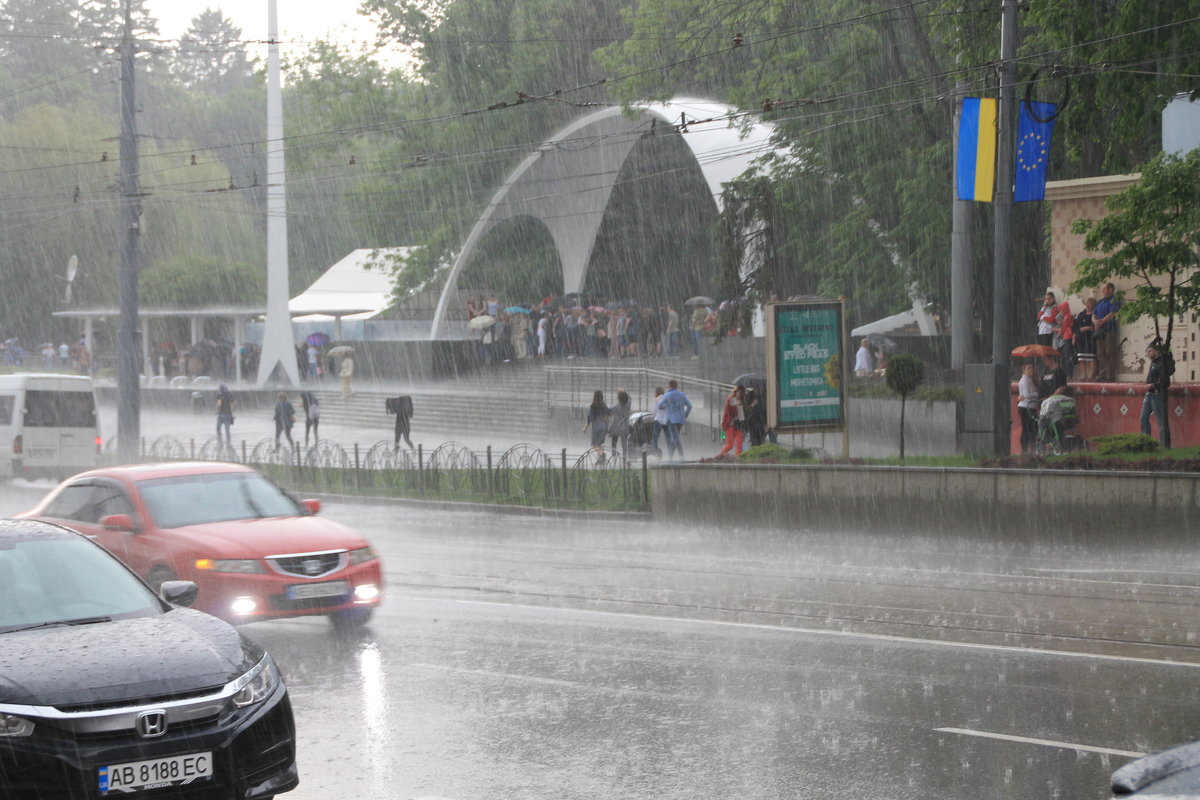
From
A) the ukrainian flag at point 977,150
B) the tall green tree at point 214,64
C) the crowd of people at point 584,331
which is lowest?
the crowd of people at point 584,331

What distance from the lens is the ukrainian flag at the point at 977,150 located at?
1945 cm

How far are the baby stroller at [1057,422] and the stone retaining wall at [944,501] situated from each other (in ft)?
15.2

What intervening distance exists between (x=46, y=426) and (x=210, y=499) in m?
18.9

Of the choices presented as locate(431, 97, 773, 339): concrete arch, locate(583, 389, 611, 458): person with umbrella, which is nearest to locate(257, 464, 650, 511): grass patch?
locate(583, 389, 611, 458): person with umbrella

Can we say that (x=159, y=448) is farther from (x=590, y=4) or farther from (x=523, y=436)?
(x=590, y=4)

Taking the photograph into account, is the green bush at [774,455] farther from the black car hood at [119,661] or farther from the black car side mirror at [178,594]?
the black car hood at [119,661]

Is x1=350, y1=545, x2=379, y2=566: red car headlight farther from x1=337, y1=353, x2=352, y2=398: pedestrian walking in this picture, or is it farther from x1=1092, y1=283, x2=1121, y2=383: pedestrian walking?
x1=337, y1=353, x2=352, y2=398: pedestrian walking

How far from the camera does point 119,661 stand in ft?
18.7

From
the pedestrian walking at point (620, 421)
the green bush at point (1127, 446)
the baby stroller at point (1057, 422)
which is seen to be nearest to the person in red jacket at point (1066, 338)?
the baby stroller at point (1057, 422)

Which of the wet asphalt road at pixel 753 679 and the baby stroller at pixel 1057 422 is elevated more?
the baby stroller at pixel 1057 422

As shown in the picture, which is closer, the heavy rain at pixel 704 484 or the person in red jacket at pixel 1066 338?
the heavy rain at pixel 704 484

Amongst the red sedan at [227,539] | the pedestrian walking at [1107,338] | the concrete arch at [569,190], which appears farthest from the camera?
the concrete arch at [569,190]

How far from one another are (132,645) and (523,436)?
30340 millimetres

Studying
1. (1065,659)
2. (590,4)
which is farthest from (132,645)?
(590,4)
